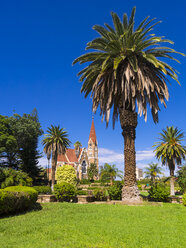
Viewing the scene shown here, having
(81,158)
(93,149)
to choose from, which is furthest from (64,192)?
(93,149)

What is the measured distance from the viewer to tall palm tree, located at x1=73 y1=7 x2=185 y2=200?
622 inches

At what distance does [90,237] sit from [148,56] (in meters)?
13.6

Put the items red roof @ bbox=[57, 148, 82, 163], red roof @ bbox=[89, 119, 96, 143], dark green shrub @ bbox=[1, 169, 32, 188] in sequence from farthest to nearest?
red roof @ bbox=[89, 119, 96, 143], red roof @ bbox=[57, 148, 82, 163], dark green shrub @ bbox=[1, 169, 32, 188]

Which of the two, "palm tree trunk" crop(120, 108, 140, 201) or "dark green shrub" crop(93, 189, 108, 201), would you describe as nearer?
"palm tree trunk" crop(120, 108, 140, 201)

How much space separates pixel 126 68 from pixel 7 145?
2883 centimetres

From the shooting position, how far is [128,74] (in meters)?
15.7

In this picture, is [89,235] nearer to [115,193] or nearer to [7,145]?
[115,193]

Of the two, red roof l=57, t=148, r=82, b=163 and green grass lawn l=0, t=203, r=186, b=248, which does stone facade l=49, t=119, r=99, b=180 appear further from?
green grass lawn l=0, t=203, r=186, b=248

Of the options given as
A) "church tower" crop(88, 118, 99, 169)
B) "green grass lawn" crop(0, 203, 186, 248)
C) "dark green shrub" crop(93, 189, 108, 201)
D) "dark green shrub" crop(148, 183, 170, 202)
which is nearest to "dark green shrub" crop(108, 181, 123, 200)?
"dark green shrub" crop(93, 189, 108, 201)

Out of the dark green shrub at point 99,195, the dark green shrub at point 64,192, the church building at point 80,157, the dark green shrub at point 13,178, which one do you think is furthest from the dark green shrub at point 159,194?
the church building at point 80,157

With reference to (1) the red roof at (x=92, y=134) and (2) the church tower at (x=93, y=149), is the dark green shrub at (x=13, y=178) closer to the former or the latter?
(2) the church tower at (x=93, y=149)

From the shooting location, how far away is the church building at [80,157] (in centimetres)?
7738

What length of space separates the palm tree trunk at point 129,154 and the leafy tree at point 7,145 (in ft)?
84.0

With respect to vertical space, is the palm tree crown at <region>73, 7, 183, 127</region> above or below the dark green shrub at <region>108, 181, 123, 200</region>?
above
